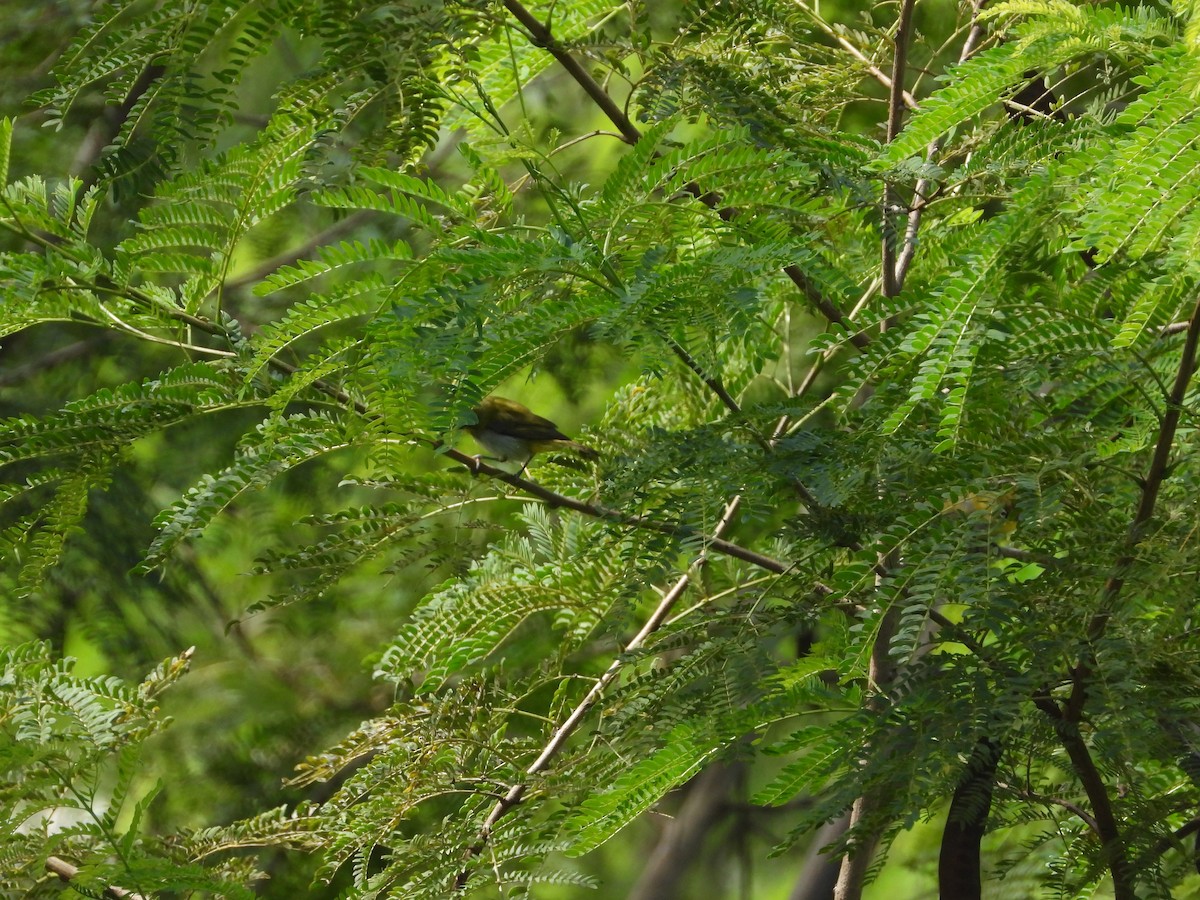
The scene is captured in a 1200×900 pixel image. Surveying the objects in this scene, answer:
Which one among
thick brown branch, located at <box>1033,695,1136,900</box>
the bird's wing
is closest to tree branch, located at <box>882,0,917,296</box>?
thick brown branch, located at <box>1033,695,1136,900</box>

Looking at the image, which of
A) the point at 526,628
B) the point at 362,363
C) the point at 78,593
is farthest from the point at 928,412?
the point at 78,593

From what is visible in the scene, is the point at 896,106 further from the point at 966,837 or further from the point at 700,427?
the point at 966,837

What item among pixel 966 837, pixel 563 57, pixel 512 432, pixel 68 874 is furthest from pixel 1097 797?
pixel 512 432

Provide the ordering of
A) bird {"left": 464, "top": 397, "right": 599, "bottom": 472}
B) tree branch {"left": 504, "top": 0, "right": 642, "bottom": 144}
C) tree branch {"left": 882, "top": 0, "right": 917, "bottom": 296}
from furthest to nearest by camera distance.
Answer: bird {"left": 464, "top": 397, "right": 599, "bottom": 472} < tree branch {"left": 882, "top": 0, "right": 917, "bottom": 296} < tree branch {"left": 504, "top": 0, "right": 642, "bottom": 144}

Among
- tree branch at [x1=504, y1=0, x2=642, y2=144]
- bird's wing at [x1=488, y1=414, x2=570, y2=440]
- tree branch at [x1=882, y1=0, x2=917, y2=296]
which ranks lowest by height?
bird's wing at [x1=488, y1=414, x2=570, y2=440]

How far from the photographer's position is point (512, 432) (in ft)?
9.37

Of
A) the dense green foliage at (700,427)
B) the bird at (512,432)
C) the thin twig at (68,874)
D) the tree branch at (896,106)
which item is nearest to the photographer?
the dense green foliage at (700,427)

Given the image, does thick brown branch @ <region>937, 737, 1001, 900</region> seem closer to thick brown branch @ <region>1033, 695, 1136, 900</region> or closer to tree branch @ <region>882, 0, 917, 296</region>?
thick brown branch @ <region>1033, 695, 1136, 900</region>

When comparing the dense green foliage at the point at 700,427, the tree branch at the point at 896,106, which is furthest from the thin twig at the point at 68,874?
the tree branch at the point at 896,106

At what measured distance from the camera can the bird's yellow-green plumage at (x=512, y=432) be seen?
9.40 ft

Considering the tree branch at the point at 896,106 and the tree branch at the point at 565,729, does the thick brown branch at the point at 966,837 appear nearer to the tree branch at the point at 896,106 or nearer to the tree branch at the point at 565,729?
the tree branch at the point at 565,729

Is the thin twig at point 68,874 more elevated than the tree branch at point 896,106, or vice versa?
the tree branch at point 896,106

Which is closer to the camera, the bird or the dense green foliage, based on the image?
the dense green foliage

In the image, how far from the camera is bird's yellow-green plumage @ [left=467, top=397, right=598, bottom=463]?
287cm
